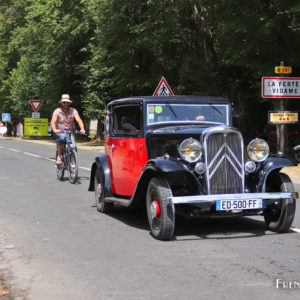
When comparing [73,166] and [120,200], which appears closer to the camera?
[120,200]

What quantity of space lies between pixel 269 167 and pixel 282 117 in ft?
31.0

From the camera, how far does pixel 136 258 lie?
19.3 feet

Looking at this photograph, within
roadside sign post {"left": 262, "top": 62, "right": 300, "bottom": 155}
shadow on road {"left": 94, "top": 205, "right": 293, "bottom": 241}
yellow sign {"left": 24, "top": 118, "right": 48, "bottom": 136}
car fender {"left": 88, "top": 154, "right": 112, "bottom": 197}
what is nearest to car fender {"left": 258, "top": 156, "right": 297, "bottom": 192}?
shadow on road {"left": 94, "top": 205, "right": 293, "bottom": 241}

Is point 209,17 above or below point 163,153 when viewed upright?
above

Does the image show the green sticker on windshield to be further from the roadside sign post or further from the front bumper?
the roadside sign post

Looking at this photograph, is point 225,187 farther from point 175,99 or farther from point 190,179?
point 175,99

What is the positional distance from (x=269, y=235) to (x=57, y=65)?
36314 millimetres

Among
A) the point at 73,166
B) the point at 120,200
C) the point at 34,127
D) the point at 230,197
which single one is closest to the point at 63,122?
the point at 73,166

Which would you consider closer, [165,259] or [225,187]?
[165,259]

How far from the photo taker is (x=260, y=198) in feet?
22.2

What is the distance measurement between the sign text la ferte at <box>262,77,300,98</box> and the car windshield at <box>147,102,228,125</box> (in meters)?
8.12

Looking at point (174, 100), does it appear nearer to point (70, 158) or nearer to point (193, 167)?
point (193, 167)

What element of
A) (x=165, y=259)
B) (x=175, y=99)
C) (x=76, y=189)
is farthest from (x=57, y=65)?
(x=165, y=259)

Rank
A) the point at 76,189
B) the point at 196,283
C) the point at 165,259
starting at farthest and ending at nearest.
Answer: the point at 76,189 < the point at 165,259 < the point at 196,283
